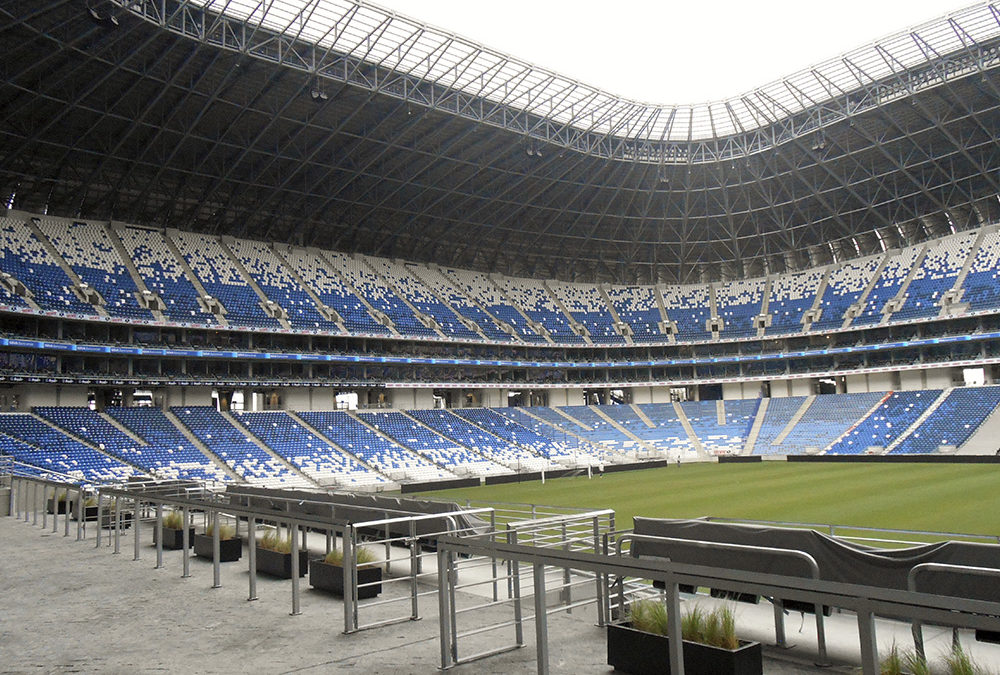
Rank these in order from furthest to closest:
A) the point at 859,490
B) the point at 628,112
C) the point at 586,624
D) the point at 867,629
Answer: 1. the point at 628,112
2. the point at 859,490
3. the point at 586,624
4. the point at 867,629

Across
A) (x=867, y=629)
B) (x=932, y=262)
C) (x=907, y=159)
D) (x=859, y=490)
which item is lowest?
(x=859, y=490)

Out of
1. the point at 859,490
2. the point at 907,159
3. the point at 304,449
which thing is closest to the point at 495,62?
the point at 304,449

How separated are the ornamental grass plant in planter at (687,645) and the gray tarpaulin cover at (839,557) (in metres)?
0.98

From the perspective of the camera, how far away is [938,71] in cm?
4506

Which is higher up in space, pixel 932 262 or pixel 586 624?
pixel 932 262

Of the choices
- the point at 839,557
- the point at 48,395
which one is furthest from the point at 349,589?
the point at 48,395

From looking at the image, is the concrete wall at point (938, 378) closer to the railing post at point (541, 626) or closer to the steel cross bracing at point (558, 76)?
the steel cross bracing at point (558, 76)

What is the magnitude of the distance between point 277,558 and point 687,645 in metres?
8.25

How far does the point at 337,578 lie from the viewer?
36.4ft

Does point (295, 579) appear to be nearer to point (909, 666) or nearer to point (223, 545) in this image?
point (223, 545)

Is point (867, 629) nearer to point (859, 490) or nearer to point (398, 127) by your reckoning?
point (859, 490)

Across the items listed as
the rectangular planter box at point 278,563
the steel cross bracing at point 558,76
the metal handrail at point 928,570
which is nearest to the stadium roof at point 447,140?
the steel cross bracing at point 558,76

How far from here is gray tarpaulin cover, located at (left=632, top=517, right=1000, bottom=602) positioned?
22.9ft

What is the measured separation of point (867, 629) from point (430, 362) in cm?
5826
